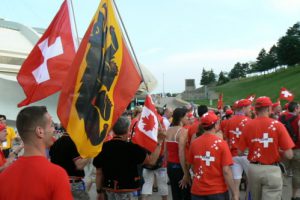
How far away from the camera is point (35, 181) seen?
2371mm

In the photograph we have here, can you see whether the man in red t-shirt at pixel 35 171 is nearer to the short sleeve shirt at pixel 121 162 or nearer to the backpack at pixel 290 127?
the short sleeve shirt at pixel 121 162

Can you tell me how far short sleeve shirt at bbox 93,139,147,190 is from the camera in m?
4.54

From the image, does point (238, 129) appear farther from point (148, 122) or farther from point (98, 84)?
point (98, 84)

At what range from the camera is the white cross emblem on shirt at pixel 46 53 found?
19.0 ft

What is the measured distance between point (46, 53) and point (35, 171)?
377cm

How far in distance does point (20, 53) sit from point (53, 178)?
191 feet

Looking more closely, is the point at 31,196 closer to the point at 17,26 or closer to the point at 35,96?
the point at 35,96

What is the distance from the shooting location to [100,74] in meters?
4.30

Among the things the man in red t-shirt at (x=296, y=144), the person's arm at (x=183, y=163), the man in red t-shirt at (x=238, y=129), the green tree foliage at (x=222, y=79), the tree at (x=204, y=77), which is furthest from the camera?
the tree at (x=204, y=77)

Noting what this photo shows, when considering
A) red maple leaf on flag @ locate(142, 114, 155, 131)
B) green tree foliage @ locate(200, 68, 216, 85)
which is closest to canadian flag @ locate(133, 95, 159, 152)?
red maple leaf on flag @ locate(142, 114, 155, 131)

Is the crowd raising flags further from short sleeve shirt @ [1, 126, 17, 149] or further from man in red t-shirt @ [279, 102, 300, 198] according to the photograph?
short sleeve shirt @ [1, 126, 17, 149]

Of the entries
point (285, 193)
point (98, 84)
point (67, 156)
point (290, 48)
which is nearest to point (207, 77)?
point (290, 48)

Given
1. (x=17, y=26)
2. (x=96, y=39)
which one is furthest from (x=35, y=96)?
(x=17, y=26)

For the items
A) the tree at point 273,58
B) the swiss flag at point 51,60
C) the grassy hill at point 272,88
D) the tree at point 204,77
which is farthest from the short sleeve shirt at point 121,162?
the tree at point 204,77
